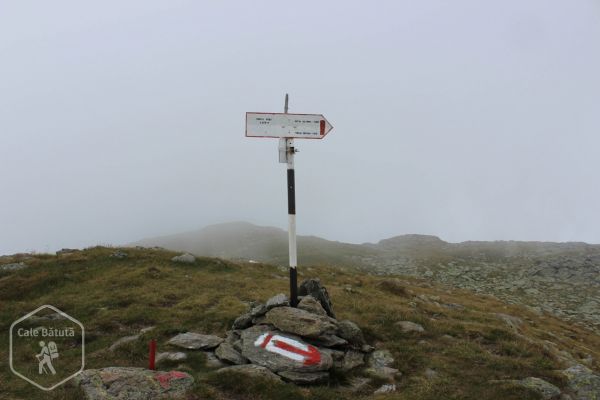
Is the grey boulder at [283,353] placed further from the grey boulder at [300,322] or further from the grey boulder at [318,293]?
the grey boulder at [318,293]

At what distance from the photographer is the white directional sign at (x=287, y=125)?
1436 cm

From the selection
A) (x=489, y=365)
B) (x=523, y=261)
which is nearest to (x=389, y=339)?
(x=489, y=365)

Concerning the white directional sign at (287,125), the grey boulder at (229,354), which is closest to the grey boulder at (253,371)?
the grey boulder at (229,354)

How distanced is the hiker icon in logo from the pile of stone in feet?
12.4

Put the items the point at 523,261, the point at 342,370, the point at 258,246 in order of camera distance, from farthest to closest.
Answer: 1. the point at 258,246
2. the point at 523,261
3. the point at 342,370

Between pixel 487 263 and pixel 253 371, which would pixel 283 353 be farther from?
pixel 487 263

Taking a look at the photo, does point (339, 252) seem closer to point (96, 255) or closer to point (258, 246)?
point (258, 246)

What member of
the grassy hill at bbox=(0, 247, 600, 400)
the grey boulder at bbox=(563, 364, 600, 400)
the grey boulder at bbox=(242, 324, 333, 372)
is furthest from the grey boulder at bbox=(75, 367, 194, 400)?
the grey boulder at bbox=(563, 364, 600, 400)

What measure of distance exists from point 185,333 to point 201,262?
45.7 ft

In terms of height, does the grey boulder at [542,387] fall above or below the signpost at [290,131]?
below

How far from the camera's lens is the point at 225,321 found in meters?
16.7

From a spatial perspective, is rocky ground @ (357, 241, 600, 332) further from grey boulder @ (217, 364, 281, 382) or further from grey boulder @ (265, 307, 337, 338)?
grey boulder @ (217, 364, 281, 382)

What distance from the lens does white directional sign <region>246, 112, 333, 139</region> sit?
1436 centimetres

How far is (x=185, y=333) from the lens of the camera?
15.1 meters
